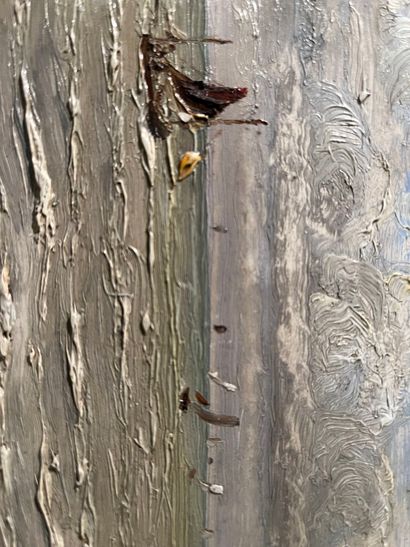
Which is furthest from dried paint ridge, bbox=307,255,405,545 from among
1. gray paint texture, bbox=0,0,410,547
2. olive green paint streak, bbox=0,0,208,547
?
olive green paint streak, bbox=0,0,208,547

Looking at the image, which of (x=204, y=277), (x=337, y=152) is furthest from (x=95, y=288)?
(x=337, y=152)

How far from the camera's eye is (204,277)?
703 millimetres

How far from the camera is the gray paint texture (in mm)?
697

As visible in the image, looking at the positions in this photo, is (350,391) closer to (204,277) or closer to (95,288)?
(204,277)

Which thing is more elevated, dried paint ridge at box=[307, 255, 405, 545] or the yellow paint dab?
the yellow paint dab

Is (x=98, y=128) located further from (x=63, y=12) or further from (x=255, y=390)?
(x=255, y=390)

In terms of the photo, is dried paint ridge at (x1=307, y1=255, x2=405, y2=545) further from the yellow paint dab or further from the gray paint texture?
the yellow paint dab

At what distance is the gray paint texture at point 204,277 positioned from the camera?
2.29ft

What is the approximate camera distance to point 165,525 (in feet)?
2.36

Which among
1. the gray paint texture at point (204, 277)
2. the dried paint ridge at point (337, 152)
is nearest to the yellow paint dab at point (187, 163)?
the gray paint texture at point (204, 277)

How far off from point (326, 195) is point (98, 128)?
0.28 m

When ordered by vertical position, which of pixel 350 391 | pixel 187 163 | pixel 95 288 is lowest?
pixel 350 391

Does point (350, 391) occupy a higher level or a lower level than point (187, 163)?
lower

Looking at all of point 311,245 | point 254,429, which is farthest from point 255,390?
point 311,245
